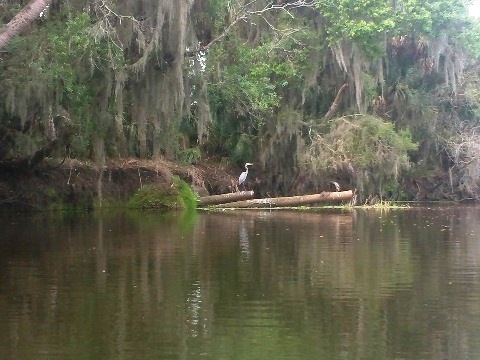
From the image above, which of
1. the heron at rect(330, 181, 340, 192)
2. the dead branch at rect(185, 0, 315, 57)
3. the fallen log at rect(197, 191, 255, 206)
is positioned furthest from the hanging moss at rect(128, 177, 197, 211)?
the dead branch at rect(185, 0, 315, 57)

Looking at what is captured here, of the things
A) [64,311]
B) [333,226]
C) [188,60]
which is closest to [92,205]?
[188,60]

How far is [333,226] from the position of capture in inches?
691

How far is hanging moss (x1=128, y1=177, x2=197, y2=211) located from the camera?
2367 centimetres

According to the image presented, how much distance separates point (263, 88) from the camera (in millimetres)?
23188

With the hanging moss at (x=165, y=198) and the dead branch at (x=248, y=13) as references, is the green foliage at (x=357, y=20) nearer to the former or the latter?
the dead branch at (x=248, y=13)

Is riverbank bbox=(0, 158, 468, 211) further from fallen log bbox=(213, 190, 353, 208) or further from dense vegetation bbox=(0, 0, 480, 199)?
fallen log bbox=(213, 190, 353, 208)

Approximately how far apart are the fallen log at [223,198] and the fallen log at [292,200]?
13 cm

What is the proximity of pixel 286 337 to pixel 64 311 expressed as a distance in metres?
2.19

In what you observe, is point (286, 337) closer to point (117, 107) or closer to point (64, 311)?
point (64, 311)

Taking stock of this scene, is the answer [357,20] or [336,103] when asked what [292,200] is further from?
[357,20]

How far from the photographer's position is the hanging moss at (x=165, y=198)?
23672mm

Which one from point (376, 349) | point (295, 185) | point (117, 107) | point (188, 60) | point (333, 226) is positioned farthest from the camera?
point (295, 185)

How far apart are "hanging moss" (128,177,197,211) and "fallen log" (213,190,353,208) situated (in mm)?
1015

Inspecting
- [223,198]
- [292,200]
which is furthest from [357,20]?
[223,198]
